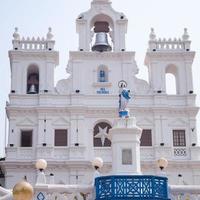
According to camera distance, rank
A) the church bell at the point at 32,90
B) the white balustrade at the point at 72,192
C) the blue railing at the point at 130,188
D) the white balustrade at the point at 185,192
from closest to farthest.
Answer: the blue railing at the point at 130,188
the white balustrade at the point at 72,192
the white balustrade at the point at 185,192
the church bell at the point at 32,90

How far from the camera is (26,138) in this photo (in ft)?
113

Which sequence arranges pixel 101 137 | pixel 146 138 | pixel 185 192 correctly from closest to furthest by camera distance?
1. pixel 185 192
2. pixel 101 137
3. pixel 146 138

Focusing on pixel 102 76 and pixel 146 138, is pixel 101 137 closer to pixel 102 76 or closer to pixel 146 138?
pixel 146 138

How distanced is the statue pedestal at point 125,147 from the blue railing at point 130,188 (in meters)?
→ 2.29

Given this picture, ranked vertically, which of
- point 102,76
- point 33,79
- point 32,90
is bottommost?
point 32,90

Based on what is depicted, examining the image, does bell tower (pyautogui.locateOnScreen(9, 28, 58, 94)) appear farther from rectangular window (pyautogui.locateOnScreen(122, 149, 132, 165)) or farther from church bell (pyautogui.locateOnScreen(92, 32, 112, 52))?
rectangular window (pyautogui.locateOnScreen(122, 149, 132, 165))

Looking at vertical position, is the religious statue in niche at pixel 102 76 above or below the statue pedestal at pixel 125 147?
above

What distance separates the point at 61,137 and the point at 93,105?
303 cm

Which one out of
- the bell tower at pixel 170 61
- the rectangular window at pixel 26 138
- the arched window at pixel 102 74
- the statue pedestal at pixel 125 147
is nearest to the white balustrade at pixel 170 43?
the bell tower at pixel 170 61

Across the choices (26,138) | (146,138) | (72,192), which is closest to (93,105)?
(146,138)

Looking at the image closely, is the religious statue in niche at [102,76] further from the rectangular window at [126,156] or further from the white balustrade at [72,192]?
the white balustrade at [72,192]

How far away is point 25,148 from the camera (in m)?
33.8

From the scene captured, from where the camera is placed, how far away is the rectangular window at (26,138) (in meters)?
34.3

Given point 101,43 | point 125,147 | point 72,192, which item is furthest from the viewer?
point 101,43
